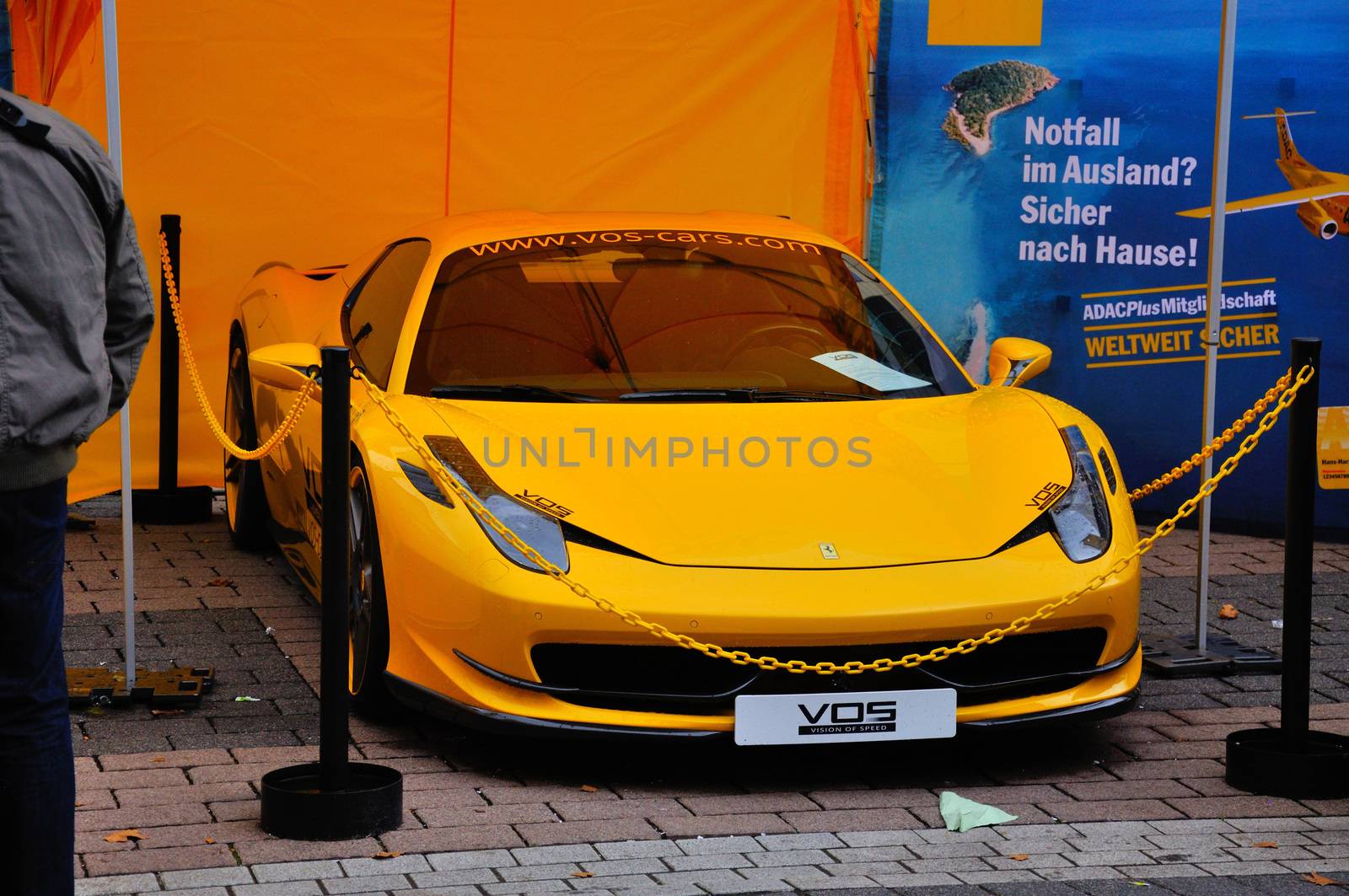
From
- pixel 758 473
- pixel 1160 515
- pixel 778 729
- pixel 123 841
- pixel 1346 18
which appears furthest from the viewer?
pixel 1160 515

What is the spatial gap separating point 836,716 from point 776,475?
733 millimetres

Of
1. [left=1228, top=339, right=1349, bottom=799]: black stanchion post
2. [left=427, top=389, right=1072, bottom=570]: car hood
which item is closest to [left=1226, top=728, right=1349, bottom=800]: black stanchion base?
[left=1228, top=339, right=1349, bottom=799]: black stanchion post

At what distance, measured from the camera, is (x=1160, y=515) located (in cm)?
834

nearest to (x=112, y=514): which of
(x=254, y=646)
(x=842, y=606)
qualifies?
(x=254, y=646)

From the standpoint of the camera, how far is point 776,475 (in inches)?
193

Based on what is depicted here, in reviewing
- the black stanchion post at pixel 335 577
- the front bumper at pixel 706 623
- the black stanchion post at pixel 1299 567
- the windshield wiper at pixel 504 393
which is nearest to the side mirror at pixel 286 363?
the windshield wiper at pixel 504 393

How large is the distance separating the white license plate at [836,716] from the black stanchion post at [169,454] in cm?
409

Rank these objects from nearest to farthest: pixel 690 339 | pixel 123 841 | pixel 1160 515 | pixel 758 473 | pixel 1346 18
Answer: pixel 123 841
pixel 758 473
pixel 690 339
pixel 1346 18
pixel 1160 515

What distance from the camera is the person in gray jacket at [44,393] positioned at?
2943 millimetres

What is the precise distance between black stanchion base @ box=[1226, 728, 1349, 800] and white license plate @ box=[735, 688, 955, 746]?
0.82 meters

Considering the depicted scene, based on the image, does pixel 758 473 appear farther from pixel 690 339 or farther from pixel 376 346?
pixel 376 346

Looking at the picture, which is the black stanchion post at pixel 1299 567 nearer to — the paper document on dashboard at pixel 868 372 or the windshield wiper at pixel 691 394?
the paper document on dashboard at pixel 868 372

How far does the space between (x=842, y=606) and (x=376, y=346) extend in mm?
1992

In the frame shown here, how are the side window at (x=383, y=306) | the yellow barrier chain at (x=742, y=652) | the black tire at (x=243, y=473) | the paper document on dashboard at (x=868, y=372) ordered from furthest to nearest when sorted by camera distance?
the black tire at (x=243, y=473)
the side window at (x=383, y=306)
the paper document on dashboard at (x=868, y=372)
the yellow barrier chain at (x=742, y=652)
